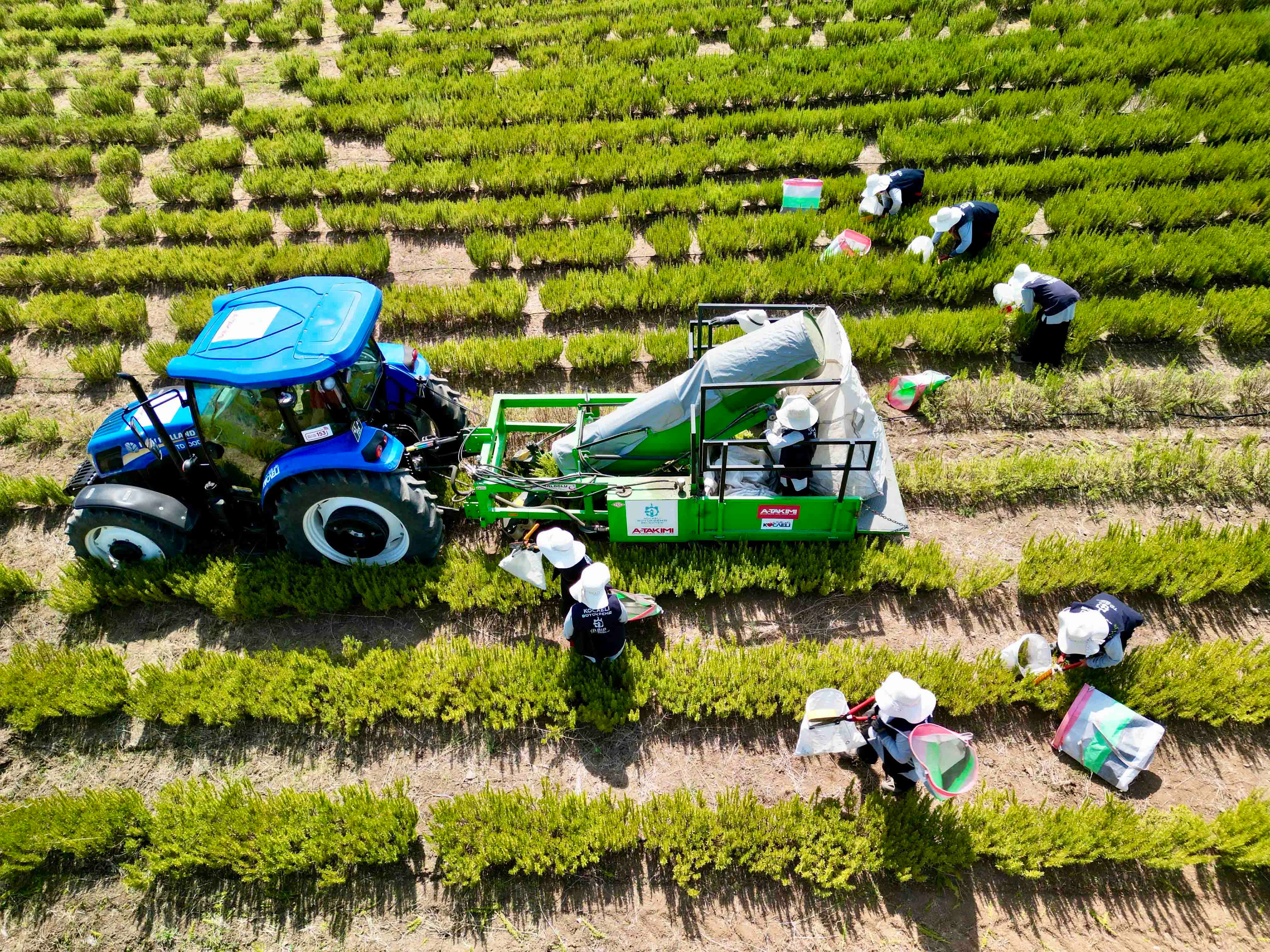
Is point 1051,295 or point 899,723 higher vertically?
point 1051,295

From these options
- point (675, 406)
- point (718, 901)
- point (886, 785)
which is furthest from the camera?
point (675, 406)

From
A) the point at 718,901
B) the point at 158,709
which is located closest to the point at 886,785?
the point at 718,901

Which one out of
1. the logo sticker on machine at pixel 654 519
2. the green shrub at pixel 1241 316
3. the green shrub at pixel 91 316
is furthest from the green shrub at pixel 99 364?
the green shrub at pixel 1241 316

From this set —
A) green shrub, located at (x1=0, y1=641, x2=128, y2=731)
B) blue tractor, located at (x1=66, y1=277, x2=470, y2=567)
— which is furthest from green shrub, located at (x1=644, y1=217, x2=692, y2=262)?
green shrub, located at (x1=0, y1=641, x2=128, y2=731)

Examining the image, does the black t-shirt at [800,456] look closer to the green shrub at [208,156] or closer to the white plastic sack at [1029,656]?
the white plastic sack at [1029,656]

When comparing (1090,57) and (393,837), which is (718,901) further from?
(1090,57)

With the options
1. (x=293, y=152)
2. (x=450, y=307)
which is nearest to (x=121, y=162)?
(x=293, y=152)

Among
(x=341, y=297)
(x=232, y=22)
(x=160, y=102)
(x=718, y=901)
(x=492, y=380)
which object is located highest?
(x=232, y=22)

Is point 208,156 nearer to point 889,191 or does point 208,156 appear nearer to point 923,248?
point 889,191
